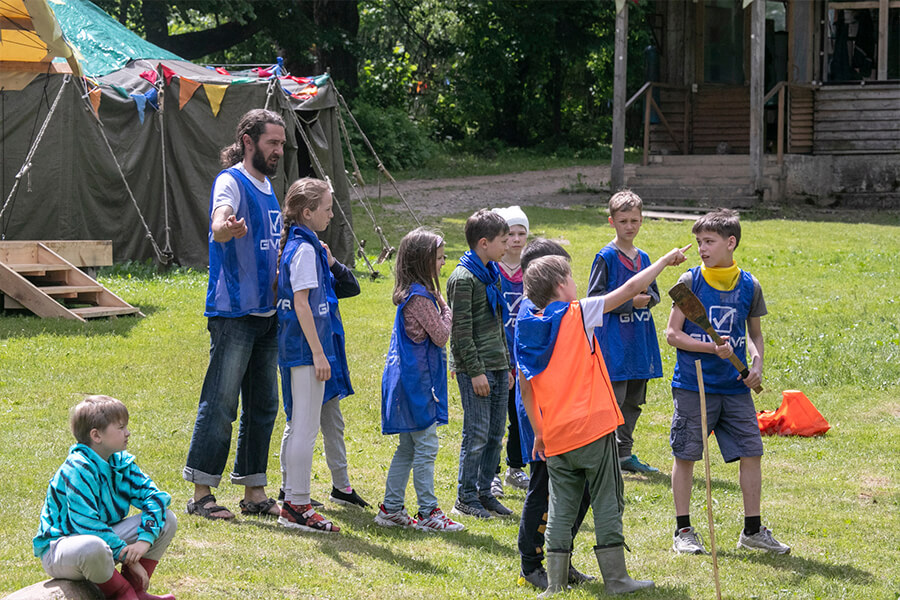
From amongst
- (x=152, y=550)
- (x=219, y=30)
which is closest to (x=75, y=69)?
(x=152, y=550)

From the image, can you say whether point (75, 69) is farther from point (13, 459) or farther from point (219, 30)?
point (219, 30)

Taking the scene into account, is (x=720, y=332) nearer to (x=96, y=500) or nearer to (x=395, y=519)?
(x=395, y=519)

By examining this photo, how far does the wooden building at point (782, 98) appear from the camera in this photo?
20.6 metres

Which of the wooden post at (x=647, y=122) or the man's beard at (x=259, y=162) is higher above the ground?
the wooden post at (x=647, y=122)

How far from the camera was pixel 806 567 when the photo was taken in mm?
4934

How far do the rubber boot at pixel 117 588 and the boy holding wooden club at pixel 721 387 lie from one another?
8.70ft

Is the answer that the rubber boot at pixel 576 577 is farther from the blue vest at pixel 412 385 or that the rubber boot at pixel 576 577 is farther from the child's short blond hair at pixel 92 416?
the child's short blond hair at pixel 92 416

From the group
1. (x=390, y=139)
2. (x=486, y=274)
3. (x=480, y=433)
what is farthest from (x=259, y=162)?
(x=390, y=139)

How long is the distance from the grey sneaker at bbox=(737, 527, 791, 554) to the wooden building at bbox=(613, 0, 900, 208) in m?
15.9

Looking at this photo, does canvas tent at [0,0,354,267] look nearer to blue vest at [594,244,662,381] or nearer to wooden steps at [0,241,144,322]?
wooden steps at [0,241,144,322]

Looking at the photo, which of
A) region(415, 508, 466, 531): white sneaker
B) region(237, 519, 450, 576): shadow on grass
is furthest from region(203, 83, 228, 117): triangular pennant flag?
region(415, 508, 466, 531): white sneaker

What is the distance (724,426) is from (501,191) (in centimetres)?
1987

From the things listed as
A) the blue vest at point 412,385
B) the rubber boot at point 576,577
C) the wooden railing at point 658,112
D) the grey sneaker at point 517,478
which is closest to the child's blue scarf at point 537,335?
the rubber boot at point 576,577

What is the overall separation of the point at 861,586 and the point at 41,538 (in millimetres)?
3435
